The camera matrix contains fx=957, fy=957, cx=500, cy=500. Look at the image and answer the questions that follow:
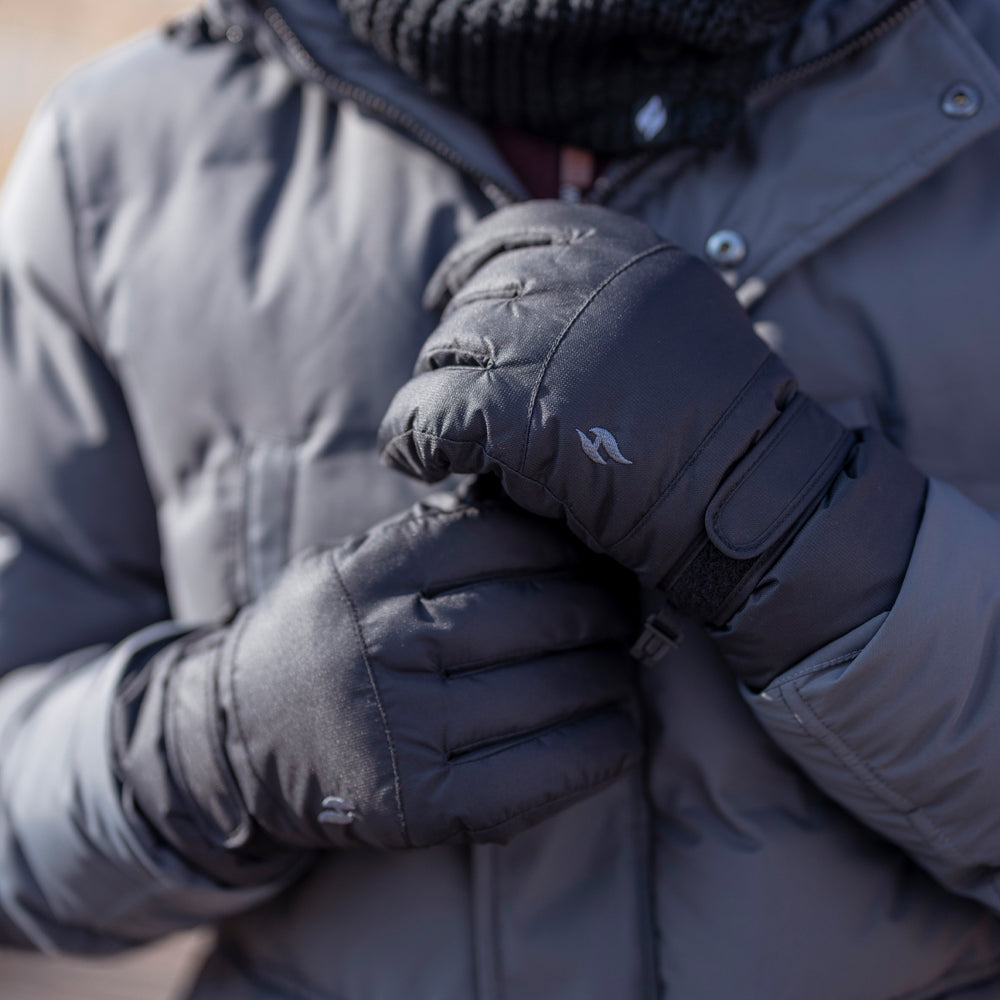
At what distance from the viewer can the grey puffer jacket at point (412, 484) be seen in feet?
2.68

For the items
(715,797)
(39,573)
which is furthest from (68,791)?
(715,797)

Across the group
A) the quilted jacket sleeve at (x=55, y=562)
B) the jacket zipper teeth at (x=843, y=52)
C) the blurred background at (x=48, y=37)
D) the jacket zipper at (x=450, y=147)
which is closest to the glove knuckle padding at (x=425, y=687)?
the quilted jacket sleeve at (x=55, y=562)

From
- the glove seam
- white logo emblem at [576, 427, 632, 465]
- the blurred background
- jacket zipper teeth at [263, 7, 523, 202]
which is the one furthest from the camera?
the blurred background

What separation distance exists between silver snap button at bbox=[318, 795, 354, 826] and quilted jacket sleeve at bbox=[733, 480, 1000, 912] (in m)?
0.33

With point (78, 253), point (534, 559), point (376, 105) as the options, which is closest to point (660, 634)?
point (534, 559)

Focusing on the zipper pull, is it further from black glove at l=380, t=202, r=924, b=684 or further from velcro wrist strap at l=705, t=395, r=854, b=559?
velcro wrist strap at l=705, t=395, r=854, b=559

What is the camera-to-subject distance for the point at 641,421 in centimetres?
70

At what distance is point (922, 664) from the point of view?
71 cm

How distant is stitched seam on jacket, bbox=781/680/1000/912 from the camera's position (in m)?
0.72

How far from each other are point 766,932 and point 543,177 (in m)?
0.72

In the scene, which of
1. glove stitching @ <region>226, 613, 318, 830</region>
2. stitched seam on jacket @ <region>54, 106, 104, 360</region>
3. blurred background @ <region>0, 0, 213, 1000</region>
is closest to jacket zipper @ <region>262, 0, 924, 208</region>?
stitched seam on jacket @ <region>54, 106, 104, 360</region>

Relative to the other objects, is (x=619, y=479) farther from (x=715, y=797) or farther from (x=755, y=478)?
(x=715, y=797)

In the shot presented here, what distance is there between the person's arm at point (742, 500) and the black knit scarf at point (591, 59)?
19 centimetres

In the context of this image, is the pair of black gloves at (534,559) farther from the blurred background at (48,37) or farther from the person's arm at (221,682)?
the blurred background at (48,37)
